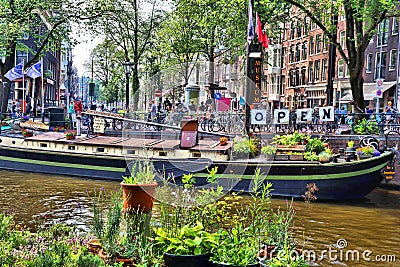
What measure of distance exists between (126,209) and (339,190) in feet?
33.0

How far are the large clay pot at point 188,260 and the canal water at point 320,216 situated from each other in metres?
2.70

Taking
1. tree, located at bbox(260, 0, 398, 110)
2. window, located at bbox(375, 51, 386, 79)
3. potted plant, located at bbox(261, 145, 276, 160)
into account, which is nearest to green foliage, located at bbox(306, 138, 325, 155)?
potted plant, located at bbox(261, 145, 276, 160)

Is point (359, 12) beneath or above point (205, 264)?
above

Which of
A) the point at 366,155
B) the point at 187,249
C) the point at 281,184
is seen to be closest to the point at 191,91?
the point at 187,249

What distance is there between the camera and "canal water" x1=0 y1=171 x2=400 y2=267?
364 inches

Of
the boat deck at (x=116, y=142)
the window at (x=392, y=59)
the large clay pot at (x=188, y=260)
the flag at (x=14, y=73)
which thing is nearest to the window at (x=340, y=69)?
the window at (x=392, y=59)

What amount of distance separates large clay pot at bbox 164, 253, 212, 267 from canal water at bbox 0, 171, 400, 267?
2.70 meters

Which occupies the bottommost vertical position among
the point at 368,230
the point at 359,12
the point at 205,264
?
the point at 368,230

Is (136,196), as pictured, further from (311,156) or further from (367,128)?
(367,128)

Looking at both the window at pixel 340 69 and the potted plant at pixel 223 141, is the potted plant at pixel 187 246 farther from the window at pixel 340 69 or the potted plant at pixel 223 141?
the window at pixel 340 69

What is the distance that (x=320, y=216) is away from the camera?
12695 mm

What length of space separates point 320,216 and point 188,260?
865cm

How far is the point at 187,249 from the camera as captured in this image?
4898 mm

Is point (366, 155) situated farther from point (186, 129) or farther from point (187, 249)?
point (187, 249)
